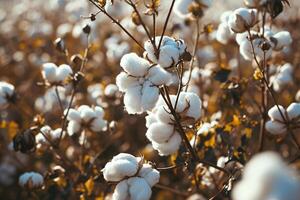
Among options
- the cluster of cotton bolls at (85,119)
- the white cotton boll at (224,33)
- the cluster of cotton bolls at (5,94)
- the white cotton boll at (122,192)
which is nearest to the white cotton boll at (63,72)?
the cluster of cotton bolls at (85,119)

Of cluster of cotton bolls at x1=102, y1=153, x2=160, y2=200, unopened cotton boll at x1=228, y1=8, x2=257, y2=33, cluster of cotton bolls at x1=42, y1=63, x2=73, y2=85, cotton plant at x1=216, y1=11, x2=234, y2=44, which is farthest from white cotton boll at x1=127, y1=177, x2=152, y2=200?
cotton plant at x1=216, y1=11, x2=234, y2=44

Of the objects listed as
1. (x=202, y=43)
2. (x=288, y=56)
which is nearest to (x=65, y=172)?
(x=288, y=56)

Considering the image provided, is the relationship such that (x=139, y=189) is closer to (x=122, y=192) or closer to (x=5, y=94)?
(x=122, y=192)

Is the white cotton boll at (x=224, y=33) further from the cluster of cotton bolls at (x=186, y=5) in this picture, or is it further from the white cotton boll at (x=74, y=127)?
the white cotton boll at (x=74, y=127)

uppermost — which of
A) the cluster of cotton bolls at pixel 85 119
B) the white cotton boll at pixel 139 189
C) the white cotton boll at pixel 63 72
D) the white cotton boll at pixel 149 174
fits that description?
the white cotton boll at pixel 63 72

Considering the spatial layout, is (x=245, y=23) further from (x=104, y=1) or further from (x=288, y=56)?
(x=288, y=56)

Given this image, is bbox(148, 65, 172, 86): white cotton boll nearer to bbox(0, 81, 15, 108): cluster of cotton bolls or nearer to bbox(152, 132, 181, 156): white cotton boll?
bbox(152, 132, 181, 156): white cotton boll
